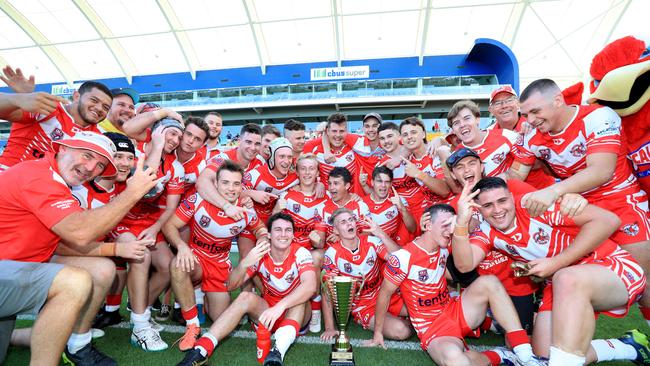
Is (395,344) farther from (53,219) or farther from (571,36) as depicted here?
(571,36)

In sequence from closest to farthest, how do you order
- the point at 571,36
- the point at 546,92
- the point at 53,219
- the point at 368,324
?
the point at 53,219 → the point at 546,92 → the point at 368,324 → the point at 571,36

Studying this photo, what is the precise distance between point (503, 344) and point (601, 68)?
298cm

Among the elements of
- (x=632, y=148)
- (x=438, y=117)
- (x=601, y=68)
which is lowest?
(x=632, y=148)

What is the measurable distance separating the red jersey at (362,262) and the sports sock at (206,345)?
1.45 meters

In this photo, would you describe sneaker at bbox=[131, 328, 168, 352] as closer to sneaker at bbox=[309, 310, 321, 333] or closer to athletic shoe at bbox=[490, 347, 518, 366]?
sneaker at bbox=[309, 310, 321, 333]

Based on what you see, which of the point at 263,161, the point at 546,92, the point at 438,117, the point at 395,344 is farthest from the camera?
the point at 438,117

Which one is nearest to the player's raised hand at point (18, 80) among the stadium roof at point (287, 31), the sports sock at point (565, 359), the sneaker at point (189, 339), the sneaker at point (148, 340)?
the sneaker at point (148, 340)

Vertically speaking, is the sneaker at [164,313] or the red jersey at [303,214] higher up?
the red jersey at [303,214]

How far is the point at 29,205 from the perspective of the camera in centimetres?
238

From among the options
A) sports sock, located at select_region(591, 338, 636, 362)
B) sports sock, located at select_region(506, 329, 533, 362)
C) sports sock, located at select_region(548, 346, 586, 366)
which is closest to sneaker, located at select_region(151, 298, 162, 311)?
sports sock, located at select_region(506, 329, 533, 362)

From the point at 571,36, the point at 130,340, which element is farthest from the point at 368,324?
the point at 571,36

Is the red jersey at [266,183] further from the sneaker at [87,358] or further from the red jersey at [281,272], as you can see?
the sneaker at [87,358]

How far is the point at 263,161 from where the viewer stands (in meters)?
5.43

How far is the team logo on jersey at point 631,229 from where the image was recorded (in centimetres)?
302
